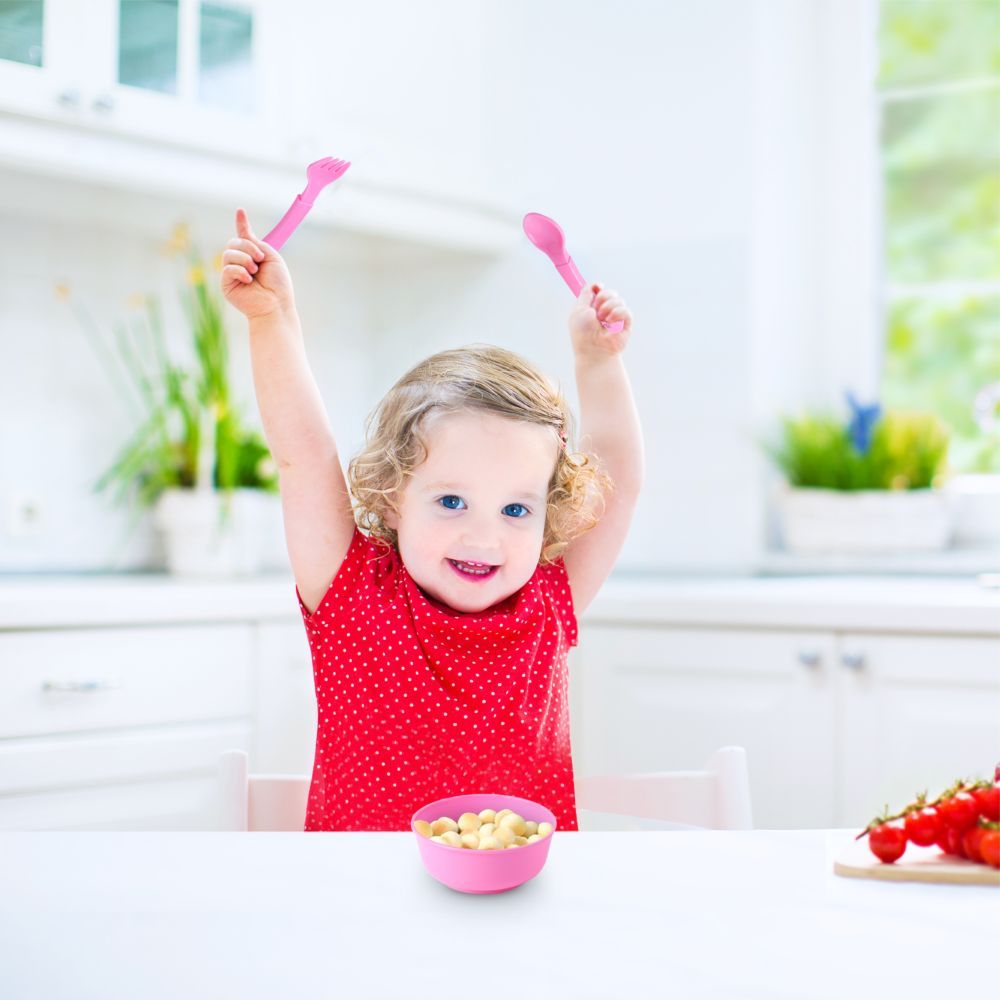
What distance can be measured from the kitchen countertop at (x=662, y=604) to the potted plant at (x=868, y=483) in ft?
0.72

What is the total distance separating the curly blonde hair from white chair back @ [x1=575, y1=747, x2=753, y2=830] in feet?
0.75

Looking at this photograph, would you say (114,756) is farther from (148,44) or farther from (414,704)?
(148,44)

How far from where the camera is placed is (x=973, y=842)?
2.07ft

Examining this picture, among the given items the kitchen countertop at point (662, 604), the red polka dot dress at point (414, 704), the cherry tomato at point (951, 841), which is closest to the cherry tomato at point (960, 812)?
the cherry tomato at point (951, 841)

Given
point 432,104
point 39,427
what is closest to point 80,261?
point 39,427

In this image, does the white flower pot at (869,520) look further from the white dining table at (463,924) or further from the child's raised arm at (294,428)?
the white dining table at (463,924)

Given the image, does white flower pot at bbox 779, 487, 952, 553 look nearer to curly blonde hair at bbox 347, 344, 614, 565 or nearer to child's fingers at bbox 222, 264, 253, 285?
curly blonde hair at bbox 347, 344, 614, 565

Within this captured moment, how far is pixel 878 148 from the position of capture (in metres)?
2.49

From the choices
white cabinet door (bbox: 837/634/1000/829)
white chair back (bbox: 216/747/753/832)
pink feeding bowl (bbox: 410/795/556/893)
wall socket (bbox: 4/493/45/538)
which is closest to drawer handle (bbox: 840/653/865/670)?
white cabinet door (bbox: 837/634/1000/829)

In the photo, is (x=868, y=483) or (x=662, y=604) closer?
(x=662, y=604)

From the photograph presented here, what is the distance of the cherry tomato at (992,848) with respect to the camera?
619 millimetres

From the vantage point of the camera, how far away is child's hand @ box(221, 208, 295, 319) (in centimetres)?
93

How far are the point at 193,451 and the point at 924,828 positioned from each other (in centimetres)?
177

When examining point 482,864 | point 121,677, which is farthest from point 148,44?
point 482,864
